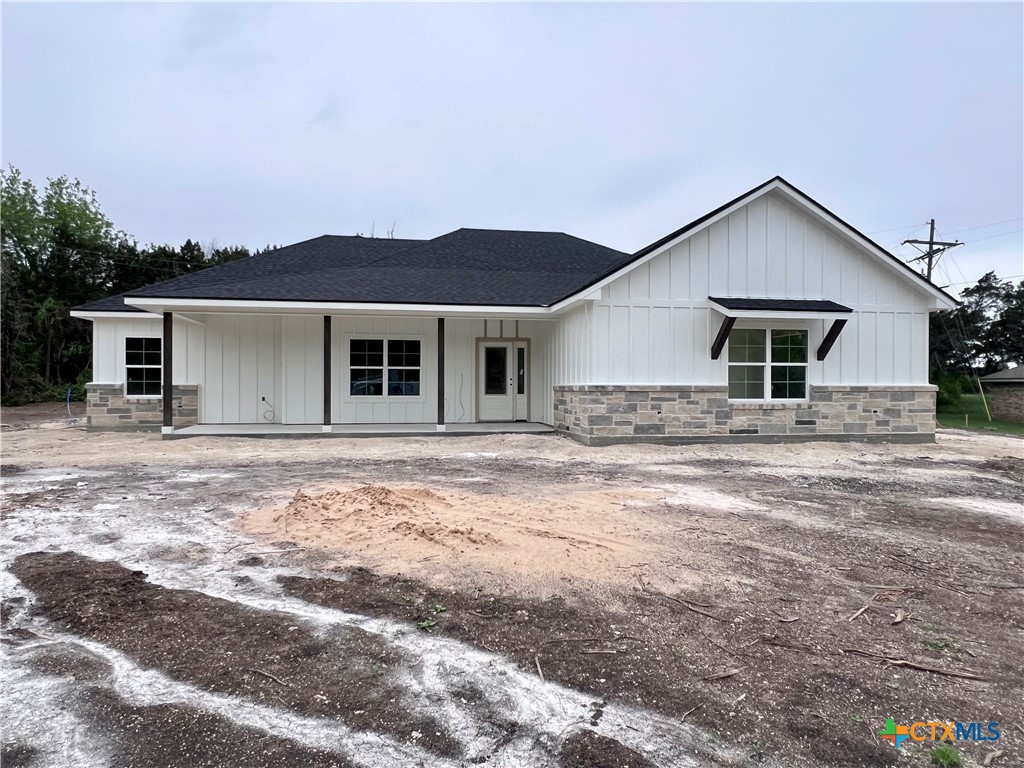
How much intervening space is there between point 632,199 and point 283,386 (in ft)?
57.9

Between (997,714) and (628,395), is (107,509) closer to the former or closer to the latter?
(997,714)

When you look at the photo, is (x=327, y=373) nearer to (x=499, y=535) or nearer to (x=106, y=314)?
(x=106, y=314)

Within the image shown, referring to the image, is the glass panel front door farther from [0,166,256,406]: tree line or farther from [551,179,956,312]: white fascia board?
[0,166,256,406]: tree line

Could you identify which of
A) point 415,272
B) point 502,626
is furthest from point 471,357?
point 502,626

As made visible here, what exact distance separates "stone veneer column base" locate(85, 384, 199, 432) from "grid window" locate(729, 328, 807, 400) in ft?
40.8

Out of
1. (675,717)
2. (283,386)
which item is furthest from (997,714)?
(283,386)

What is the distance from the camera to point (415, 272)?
Answer: 1478cm

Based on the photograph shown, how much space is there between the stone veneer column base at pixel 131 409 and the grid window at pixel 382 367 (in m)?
3.75

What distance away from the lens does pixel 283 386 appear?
552 inches

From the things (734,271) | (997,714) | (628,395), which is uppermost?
(734,271)

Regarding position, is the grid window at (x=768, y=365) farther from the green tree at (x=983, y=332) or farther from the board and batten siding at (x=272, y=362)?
the green tree at (x=983, y=332)

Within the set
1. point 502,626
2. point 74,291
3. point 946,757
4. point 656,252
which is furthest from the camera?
point 74,291

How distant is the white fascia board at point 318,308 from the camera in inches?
456

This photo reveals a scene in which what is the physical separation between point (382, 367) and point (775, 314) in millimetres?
9042
